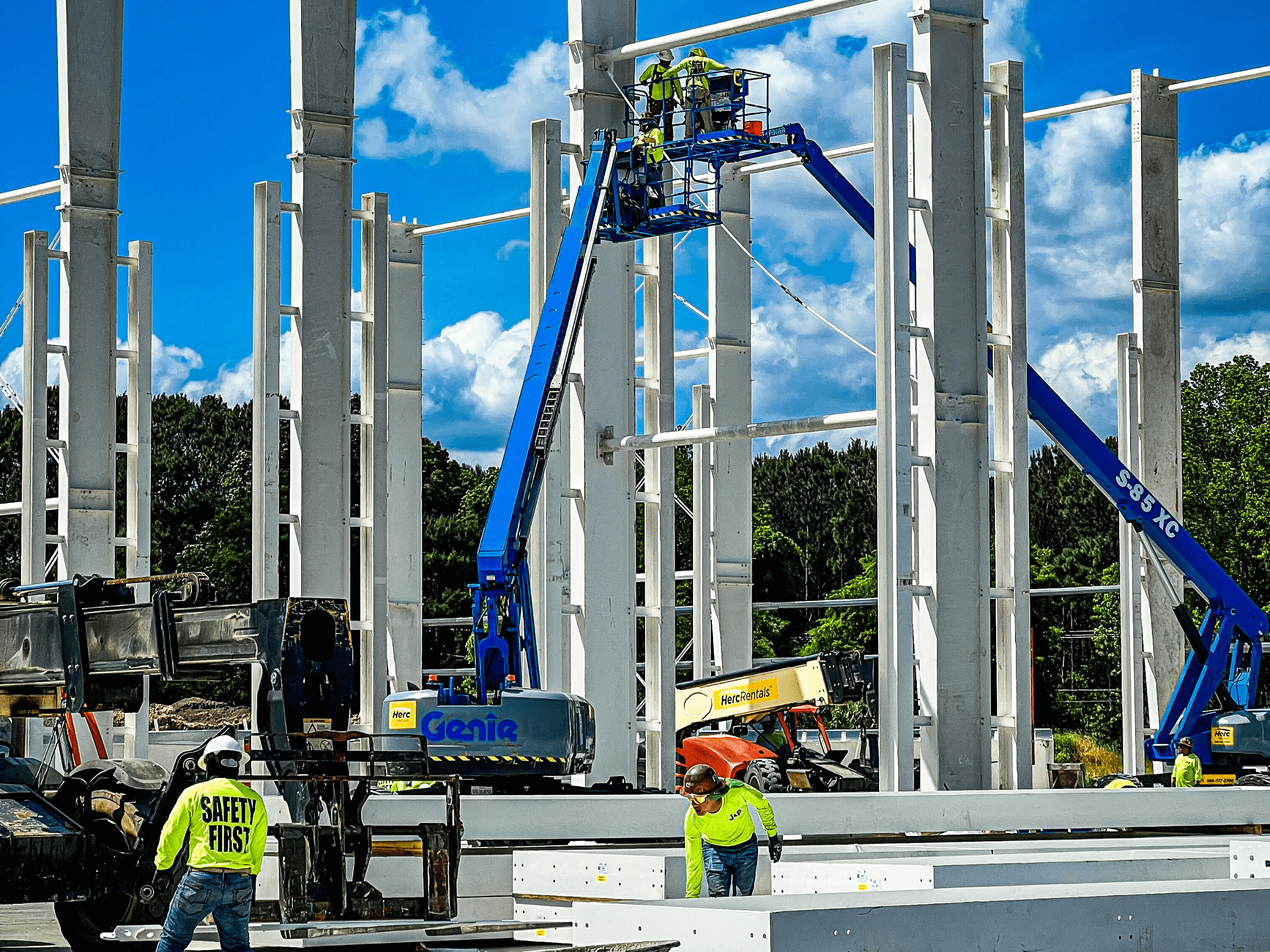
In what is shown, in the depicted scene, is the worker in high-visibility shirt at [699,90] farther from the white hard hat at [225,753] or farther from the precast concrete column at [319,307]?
the white hard hat at [225,753]

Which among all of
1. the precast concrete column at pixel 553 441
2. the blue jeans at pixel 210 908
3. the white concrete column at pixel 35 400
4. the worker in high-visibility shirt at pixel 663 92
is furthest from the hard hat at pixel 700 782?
the white concrete column at pixel 35 400

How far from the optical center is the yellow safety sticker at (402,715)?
2025 centimetres

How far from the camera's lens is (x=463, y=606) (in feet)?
255

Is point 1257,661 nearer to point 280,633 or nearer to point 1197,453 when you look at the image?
point 280,633

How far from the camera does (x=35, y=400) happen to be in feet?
93.8

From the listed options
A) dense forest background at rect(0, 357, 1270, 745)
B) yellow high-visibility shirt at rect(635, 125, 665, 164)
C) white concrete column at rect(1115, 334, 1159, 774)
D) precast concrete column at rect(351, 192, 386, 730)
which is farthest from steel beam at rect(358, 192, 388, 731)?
dense forest background at rect(0, 357, 1270, 745)

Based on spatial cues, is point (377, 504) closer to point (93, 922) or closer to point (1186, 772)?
point (1186, 772)

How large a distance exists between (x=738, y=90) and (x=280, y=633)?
14.4 metres

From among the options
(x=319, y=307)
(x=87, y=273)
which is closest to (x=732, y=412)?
(x=319, y=307)

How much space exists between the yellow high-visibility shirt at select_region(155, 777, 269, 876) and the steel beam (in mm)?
15011

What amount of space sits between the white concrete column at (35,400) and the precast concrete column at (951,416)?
13.4 meters

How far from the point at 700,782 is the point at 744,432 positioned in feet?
39.4

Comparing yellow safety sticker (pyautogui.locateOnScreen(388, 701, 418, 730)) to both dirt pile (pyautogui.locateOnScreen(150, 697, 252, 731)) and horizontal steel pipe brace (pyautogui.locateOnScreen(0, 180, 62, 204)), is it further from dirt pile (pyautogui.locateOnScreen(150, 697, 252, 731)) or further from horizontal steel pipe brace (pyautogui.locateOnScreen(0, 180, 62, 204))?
dirt pile (pyautogui.locateOnScreen(150, 697, 252, 731))

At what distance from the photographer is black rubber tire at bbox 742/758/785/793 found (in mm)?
25969
